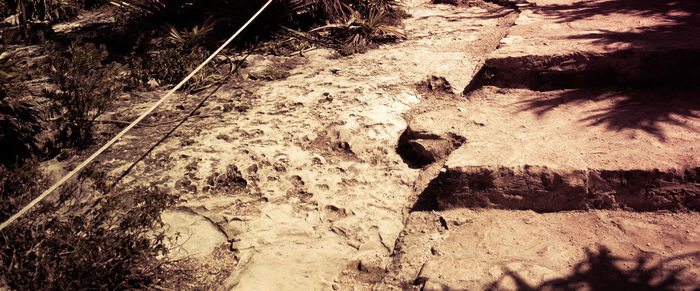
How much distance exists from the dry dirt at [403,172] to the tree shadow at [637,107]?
18 mm

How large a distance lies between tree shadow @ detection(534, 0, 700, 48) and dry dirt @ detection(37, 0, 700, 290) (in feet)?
0.56

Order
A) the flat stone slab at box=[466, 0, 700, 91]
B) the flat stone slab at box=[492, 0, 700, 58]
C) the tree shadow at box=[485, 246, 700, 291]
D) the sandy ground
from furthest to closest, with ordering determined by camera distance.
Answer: the flat stone slab at box=[492, 0, 700, 58]
the flat stone slab at box=[466, 0, 700, 91]
the sandy ground
the tree shadow at box=[485, 246, 700, 291]

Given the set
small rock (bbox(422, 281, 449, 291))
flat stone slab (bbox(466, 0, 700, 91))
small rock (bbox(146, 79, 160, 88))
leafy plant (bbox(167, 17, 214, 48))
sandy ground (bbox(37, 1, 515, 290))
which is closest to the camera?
small rock (bbox(422, 281, 449, 291))

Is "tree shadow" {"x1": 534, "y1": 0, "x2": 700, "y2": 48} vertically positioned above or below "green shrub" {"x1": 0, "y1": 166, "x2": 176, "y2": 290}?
above

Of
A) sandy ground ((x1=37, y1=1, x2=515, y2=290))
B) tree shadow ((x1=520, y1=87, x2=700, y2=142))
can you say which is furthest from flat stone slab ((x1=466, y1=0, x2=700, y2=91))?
sandy ground ((x1=37, y1=1, x2=515, y2=290))

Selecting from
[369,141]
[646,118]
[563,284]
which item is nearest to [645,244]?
[563,284]

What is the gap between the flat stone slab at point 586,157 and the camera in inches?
113

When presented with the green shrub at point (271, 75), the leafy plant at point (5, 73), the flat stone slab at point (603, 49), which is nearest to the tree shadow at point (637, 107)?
the flat stone slab at point (603, 49)

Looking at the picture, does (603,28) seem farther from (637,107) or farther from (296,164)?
(296,164)

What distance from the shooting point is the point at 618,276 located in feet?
8.16

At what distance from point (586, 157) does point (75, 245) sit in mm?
3031

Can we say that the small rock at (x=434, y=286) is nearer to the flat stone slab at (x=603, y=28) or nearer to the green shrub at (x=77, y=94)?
the flat stone slab at (x=603, y=28)

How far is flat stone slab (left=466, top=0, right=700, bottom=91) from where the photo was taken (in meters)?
3.78

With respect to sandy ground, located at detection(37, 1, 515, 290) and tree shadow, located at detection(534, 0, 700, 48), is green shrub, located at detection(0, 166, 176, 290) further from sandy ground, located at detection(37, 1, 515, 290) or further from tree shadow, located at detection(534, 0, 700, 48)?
tree shadow, located at detection(534, 0, 700, 48)
